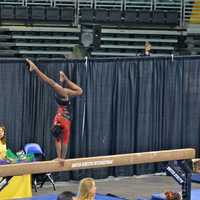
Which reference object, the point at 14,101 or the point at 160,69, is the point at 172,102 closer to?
the point at 160,69

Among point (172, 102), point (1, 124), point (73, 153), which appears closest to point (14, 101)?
point (1, 124)

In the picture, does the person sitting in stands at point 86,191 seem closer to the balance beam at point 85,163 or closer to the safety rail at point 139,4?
the balance beam at point 85,163

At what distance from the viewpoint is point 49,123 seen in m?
10.0

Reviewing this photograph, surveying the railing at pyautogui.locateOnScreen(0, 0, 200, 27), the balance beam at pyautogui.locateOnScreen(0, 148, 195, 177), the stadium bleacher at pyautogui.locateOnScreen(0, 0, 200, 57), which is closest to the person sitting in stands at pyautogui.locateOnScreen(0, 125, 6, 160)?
the balance beam at pyautogui.locateOnScreen(0, 148, 195, 177)

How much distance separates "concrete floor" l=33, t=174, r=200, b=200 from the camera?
9.71 metres

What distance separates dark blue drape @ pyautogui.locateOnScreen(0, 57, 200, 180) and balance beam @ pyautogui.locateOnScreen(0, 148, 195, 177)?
2504 millimetres

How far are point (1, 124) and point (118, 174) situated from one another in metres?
2.32

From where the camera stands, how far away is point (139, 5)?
17.9 metres

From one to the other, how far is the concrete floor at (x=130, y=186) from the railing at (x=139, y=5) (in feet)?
24.0

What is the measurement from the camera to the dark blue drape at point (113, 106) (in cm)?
983

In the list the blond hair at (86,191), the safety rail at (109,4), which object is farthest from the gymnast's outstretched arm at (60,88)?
the safety rail at (109,4)

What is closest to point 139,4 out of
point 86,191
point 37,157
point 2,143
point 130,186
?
point 130,186

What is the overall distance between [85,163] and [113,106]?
3.22 meters

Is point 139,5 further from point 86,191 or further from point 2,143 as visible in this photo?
point 86,191
